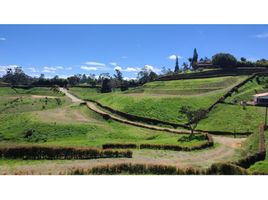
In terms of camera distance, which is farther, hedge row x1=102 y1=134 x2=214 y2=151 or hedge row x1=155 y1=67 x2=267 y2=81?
Answer: hedge row x1=155 y1=67 x2=267 y2=81

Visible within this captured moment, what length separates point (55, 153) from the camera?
71.5 feet

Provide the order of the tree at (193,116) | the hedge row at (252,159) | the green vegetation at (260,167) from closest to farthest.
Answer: the green vegetation at (260,167) → the hedge row at (252,159) → the tree at (193,116)

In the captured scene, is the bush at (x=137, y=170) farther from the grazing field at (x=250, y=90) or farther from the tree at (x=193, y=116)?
the grazing field at (x=250, y=90)

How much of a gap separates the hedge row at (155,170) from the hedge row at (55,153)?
397 cm

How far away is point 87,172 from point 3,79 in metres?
74.6

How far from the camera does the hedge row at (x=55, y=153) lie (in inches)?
837

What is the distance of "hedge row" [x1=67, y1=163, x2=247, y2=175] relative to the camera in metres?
16.4

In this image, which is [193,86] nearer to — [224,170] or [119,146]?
[119,146]

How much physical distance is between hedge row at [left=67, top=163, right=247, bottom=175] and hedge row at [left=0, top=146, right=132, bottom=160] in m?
3.97

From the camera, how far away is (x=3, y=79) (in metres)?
85.7

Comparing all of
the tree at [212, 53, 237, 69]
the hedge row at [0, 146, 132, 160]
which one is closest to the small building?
the hedge row at [0, 146, 132, 160]

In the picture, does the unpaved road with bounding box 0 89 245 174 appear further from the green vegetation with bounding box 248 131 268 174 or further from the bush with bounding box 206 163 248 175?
the green vegetation with bounding box 248 131 268 174

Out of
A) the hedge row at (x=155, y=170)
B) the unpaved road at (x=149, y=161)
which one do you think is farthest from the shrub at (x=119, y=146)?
the hedge row at (x=155, y=170)
